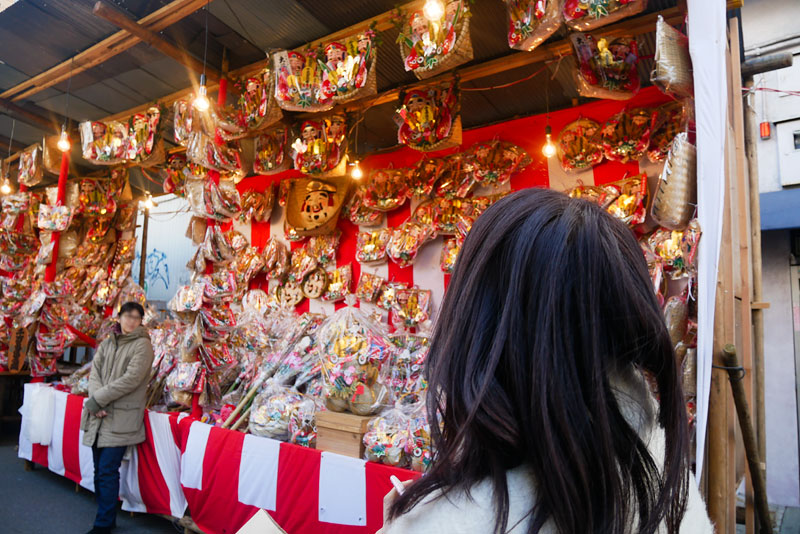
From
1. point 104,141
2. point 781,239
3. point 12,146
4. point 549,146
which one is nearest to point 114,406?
point 104,141

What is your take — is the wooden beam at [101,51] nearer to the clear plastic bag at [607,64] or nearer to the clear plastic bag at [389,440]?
the clear plastic bag at [607,64]

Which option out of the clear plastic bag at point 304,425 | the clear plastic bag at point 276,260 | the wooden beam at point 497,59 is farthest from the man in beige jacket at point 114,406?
the wooden beam at point 497,59

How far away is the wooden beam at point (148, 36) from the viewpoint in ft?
11.4

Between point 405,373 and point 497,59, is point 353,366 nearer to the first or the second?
point 405,373

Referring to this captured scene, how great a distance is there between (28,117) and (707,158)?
278 inches

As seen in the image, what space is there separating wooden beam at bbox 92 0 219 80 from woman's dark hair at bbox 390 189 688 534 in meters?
4.04

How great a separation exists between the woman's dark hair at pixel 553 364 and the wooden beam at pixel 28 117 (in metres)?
6.91

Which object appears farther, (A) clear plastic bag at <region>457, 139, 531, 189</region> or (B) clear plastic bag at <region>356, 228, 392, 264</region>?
(B) clear plastic bag at <region>356, 228, 392, 264</region>

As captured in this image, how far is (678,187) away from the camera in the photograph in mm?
2049

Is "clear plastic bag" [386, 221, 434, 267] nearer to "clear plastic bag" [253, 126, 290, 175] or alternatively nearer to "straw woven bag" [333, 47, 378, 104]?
"clear plastic bag" [253, 126, 290, 175]

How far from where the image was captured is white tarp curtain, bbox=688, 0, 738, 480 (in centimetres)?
181

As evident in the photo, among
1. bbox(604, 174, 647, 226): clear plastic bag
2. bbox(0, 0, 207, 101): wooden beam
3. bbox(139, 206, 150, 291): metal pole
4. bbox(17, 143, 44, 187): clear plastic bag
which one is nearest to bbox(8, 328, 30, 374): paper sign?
bbox(139, 206, 150, 291): metal pole

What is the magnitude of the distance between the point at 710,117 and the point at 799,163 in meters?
4.65

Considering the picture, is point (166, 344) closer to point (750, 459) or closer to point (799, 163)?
point (750, 459)
